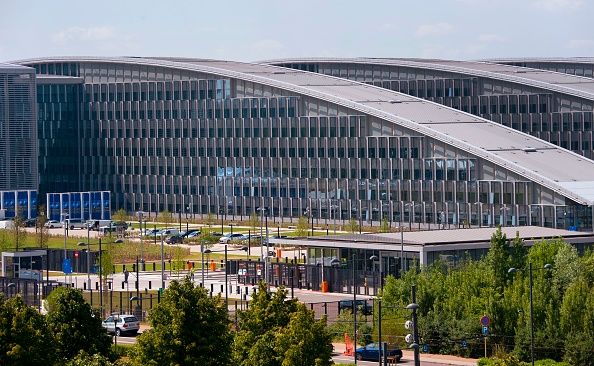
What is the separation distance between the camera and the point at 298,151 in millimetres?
160750


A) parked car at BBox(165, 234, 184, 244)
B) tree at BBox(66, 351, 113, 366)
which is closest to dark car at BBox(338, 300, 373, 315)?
tree at BBox(66, 351, 113, 366)

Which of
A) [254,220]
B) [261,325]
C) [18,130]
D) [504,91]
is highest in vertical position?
[504,91]

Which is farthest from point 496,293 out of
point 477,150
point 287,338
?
point 477,150

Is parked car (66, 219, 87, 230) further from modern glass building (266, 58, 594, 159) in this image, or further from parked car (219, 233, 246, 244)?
modern glass building (266, 58, 594, 159)

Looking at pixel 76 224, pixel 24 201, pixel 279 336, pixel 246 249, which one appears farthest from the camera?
pixel 24 201

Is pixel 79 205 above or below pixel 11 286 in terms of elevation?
below

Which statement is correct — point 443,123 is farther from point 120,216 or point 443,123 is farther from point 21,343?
point 21,343

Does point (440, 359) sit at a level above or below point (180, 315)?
below

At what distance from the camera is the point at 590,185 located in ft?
407

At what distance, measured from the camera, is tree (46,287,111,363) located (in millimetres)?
60031

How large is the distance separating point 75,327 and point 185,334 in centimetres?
654

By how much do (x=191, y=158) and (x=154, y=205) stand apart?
7.37m

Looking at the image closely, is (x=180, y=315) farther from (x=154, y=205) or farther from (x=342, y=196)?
(x=154, y=205)

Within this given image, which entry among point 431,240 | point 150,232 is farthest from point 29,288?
point 150,232
